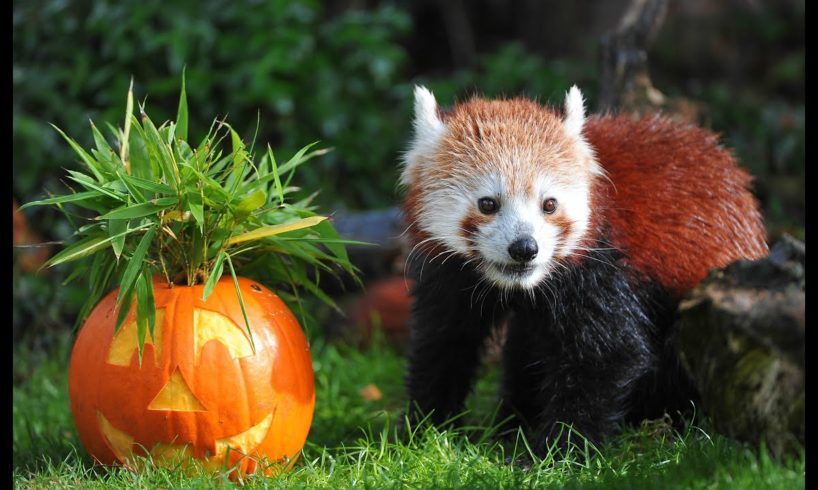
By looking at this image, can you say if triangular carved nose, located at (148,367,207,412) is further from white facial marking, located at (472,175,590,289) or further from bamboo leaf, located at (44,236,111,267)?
white facial marking, located at (472,175,590,289)

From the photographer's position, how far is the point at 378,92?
7531 mm

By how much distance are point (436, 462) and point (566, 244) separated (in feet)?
3.04

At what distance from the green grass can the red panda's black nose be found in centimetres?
70

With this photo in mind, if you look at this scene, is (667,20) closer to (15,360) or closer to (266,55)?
(266,55)

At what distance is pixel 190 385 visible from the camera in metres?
3.29

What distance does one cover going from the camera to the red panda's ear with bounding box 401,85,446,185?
361 cm

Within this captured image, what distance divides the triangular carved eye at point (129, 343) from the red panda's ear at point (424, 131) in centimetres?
112

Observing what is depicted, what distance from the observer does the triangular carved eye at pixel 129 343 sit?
130 inches

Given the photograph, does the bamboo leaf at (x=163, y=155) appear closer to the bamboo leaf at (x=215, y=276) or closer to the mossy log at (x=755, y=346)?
the bamboo leaf at (x=215, y=276)

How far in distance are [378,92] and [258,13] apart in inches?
46.1

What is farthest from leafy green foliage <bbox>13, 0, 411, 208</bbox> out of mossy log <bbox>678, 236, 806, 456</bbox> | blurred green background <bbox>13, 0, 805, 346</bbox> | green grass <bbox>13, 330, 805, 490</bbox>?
mossy log <bbox>678, 236, 806, 456</bbox>

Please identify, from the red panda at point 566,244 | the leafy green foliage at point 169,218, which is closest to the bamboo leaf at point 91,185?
the leafy green foliage at point 169,218

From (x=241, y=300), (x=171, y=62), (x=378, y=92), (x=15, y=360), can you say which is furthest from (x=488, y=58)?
(x=241, y=300)

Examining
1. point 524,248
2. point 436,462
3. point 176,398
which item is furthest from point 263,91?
point 436,462
